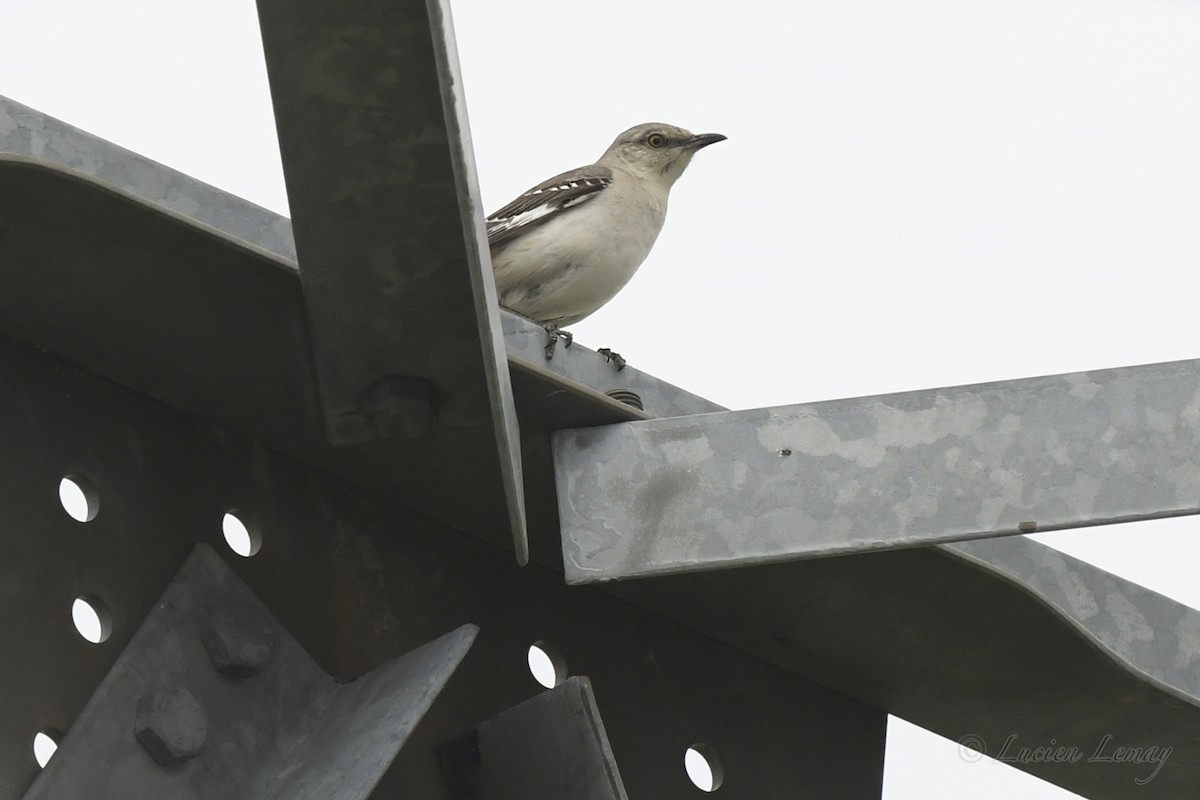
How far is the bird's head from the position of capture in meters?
7.77

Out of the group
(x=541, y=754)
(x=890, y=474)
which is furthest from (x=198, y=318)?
(x=890, y=474)

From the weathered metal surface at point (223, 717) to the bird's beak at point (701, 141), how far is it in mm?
5398

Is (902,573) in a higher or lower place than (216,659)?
higher

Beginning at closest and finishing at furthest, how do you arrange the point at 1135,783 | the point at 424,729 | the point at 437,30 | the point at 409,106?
the point at 437,30 < the point at 409,106 < the point at 424,729 < the point at 1135,783

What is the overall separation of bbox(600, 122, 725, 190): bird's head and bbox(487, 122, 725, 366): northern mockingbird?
0.23 m

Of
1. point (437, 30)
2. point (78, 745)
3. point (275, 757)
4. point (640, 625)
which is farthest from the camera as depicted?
point (640, 625)

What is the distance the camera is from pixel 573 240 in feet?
21.9

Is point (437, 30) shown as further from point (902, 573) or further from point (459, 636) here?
point (902, 573)

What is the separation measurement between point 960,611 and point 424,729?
3.47ft

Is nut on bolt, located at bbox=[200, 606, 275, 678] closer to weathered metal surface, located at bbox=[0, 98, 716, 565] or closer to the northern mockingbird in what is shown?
weathered metal surface, located at bbox=[0, 98, 716, 565]

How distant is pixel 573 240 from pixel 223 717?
4113 millimetres

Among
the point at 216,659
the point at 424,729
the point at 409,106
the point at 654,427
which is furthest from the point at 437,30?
the point at 424,729

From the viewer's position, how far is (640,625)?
3.47 m

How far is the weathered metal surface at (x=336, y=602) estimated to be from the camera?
273 centimetres
